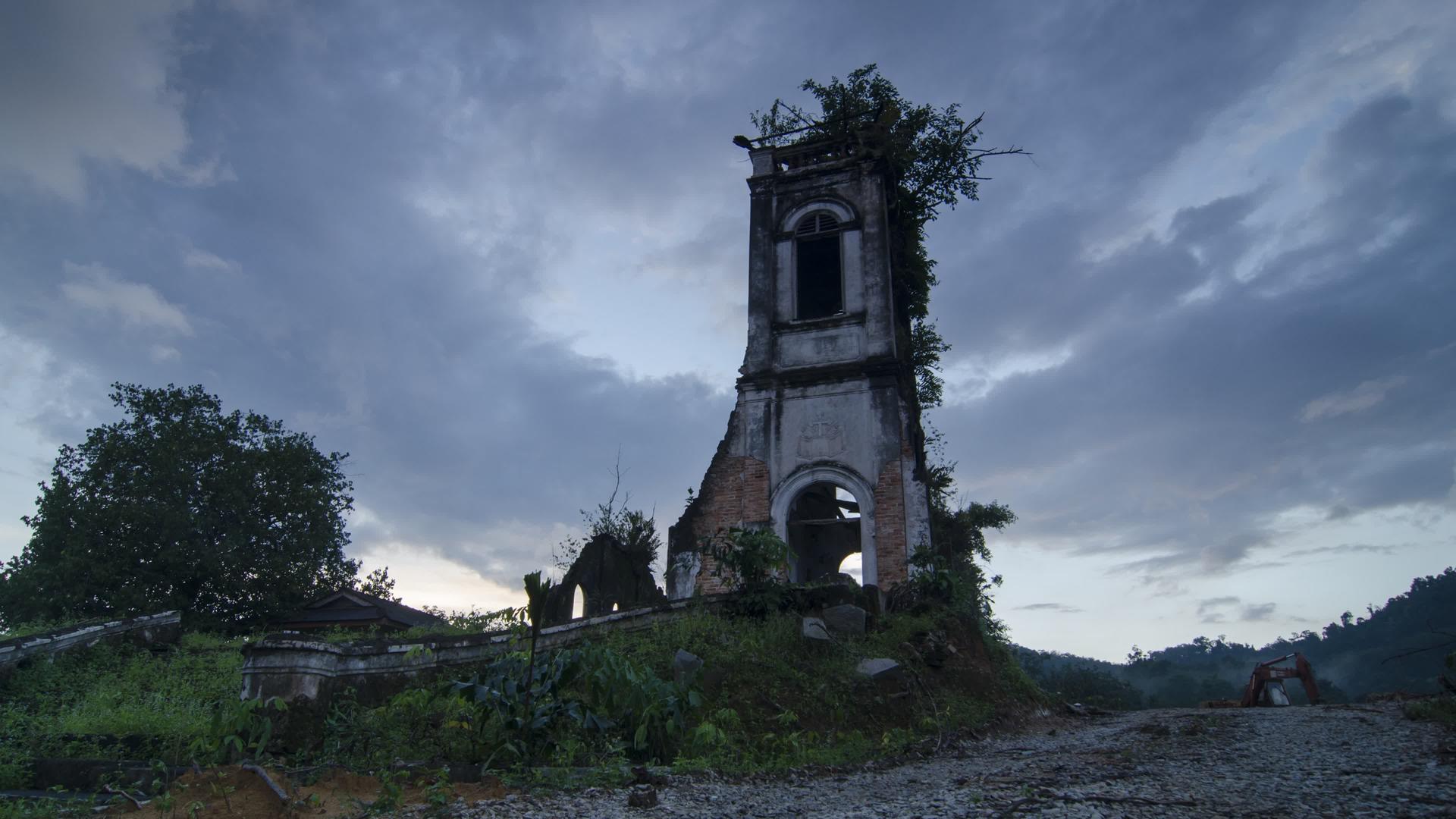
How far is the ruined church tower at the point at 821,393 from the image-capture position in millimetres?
14336

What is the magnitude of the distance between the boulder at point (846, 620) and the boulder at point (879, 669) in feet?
3.60

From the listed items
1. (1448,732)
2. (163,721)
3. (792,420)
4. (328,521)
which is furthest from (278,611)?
(1448,732)

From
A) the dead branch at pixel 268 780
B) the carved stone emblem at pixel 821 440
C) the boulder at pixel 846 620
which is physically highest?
the carved stone emblem at pixel 821 440

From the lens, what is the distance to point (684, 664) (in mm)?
8062

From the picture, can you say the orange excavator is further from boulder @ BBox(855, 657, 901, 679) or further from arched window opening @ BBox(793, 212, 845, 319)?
arched window opening @ BBox(793, 212, 845, 319)

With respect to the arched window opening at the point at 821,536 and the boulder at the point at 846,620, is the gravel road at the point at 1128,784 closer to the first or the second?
the boulder at the point at 846,620

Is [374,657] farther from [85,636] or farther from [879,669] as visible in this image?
[85,636]

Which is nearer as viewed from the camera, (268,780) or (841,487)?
(268,780)

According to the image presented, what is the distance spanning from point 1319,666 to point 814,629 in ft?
167

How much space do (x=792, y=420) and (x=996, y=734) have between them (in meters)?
7.64

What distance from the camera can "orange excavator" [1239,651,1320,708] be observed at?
13789 millimetres

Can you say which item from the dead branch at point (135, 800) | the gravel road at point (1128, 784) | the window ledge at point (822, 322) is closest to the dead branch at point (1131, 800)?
the gravel road at point (1128, 784)

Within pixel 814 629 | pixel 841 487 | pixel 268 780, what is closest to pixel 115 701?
pixel 268 780

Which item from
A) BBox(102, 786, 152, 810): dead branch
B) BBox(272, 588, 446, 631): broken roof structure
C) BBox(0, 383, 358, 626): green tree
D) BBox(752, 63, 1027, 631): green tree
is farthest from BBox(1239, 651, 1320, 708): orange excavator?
BBox(0, 383, 358, 626): green tree
